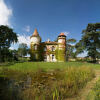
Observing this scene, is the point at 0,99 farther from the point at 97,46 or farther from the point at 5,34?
the point at 97,46

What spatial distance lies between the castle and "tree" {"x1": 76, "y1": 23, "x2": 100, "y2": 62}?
213 inches

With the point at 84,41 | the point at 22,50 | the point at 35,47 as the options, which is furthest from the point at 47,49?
the point at 22,50

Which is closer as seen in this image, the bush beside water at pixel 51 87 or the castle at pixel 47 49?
the bush beside water at pixel 51 87

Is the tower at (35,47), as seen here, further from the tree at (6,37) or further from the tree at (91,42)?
the tree at (91,42)

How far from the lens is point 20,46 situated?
5275 cm

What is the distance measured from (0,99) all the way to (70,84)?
10.5 feet

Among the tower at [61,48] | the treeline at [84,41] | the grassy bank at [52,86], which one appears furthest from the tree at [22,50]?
the grassy bank at [52,86]

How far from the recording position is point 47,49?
25.8 meters

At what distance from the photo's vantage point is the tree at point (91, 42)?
78.2 ft

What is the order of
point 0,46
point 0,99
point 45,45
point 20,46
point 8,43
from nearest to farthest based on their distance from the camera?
1. point 0,99
2. point 0,46
3. point 8,43
4. point 45,45
5. point 20,46

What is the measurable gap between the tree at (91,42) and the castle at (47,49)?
5421mm

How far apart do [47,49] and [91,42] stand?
14.3 m

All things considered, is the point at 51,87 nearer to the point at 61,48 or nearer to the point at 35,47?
the point at 61,48

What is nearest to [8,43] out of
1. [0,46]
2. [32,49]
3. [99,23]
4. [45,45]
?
[0,46]
